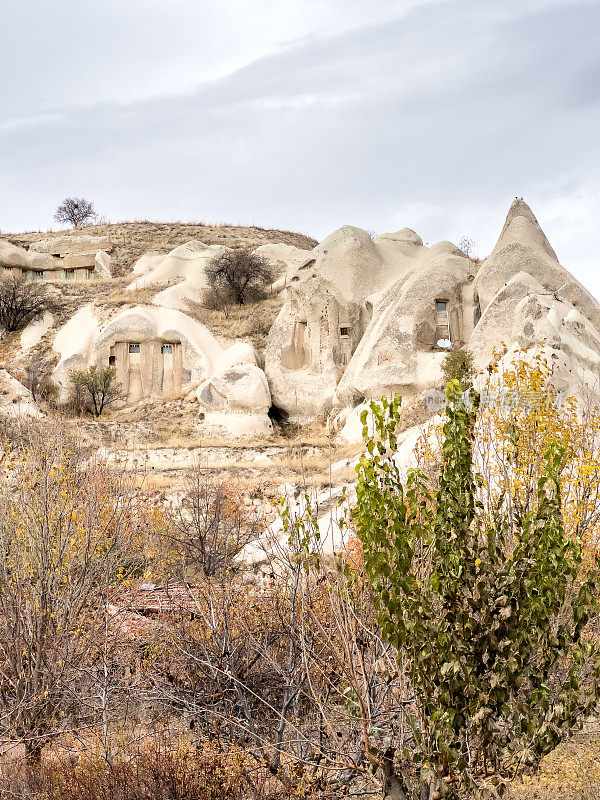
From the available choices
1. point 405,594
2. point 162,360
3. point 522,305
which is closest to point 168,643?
point 405,594

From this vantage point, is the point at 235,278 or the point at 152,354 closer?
the point at 152,354

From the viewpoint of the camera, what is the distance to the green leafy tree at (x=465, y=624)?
10.3ft

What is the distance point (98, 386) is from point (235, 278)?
9.28m

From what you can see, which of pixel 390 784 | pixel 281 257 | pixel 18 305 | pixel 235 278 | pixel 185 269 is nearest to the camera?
pixel 390 784

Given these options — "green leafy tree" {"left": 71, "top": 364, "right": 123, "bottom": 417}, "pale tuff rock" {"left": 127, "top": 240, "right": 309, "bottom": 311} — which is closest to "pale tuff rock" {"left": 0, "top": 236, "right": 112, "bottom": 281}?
"pale tuff rock" {"left": 127, "top": 240, "right": 309, "bottom": 311}

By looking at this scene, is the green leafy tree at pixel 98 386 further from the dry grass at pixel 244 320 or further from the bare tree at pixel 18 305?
the bare tree at pixel 18 305

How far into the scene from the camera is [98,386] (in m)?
25.3

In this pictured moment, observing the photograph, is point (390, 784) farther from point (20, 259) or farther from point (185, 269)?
point (20, 259)

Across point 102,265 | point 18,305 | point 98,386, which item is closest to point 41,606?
point 98,386

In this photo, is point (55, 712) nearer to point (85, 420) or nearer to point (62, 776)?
point (62, 776)

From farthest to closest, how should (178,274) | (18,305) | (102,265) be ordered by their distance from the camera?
(102,265), (178,274), (18,305)

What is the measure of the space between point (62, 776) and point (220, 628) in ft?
4.55

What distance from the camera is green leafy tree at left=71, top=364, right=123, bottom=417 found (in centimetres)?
2528

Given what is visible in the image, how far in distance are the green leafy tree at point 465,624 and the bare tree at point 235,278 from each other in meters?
28.9
